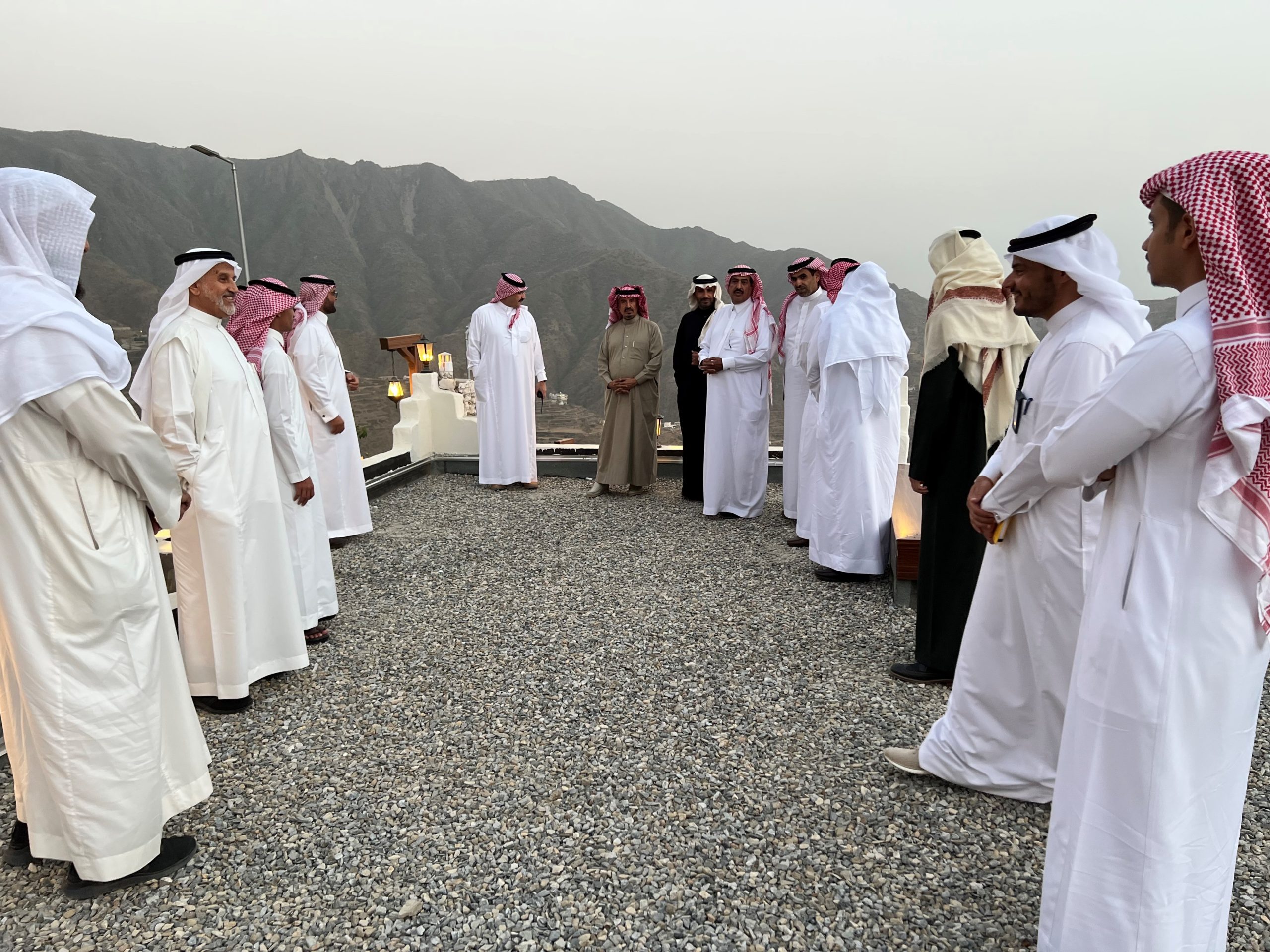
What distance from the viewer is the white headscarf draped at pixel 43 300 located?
1872mm

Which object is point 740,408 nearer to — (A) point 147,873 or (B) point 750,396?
(B) point 750,396

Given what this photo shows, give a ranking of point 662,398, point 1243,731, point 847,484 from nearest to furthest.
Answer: point 1243,731 → point 847,484 → point 662,398

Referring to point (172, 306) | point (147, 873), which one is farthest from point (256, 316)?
point (147, 873)

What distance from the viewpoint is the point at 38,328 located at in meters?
1.90

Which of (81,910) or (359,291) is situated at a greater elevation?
(359,291)

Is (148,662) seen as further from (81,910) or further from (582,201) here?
(582,201)

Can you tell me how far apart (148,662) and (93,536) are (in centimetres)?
37

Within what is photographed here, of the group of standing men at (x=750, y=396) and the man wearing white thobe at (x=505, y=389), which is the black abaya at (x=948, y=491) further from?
the man wearing white thobe at (x=505, y=389)

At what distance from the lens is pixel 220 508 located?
120 inches

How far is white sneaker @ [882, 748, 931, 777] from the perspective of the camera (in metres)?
2.63

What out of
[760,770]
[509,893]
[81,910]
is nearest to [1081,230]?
[760,770]

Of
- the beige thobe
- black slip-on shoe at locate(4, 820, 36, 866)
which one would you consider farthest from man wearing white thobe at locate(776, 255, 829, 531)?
black slip-on shoe at locate(4, 820, 36, 866)

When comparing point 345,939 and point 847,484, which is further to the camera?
point 847,484

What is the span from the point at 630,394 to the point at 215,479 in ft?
15.3
